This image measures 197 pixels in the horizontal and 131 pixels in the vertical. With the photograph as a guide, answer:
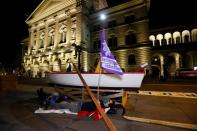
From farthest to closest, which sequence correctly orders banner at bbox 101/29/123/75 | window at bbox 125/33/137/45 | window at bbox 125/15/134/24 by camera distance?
1. window at bbox 125/15/134/24
2. window at bbox 125/33/137/45
3. banner at bbox 101/29/123/75

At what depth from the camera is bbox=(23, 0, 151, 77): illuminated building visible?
92.6 feet

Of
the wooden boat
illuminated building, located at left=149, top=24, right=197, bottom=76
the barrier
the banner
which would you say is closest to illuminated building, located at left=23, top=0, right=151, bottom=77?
illuminated building, located at left=149, top=24, right=197, bottom=76

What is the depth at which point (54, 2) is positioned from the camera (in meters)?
36.6

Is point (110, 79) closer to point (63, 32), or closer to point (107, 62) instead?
point (107, 62)

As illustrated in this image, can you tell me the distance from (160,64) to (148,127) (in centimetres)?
2912

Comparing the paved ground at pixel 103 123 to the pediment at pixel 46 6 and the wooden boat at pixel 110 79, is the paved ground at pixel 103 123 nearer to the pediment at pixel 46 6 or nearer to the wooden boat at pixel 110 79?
the wooden boat at pixel 110 79

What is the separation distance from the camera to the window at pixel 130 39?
2895 centimetres

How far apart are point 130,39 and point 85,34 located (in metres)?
9.89

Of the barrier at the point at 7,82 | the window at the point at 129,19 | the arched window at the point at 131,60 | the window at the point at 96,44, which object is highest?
the window at the point at 129,19

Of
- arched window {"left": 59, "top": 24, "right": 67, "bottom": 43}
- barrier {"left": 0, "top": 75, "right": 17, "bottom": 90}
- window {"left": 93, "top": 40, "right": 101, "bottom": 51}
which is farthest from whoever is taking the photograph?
arched window {"left": 59, "top": 24, "right": 67, "bottom": 43}

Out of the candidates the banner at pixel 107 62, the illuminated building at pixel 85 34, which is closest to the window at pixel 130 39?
the illuminated building at pixel 85 34

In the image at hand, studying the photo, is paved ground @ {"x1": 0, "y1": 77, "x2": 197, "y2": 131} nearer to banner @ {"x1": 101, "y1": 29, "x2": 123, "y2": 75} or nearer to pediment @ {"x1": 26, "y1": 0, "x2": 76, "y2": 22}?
banner @ {"x1": 101, "y1": 29, "x2": 123, "y2": 75}

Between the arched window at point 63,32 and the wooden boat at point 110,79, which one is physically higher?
the arched window at point 63,32

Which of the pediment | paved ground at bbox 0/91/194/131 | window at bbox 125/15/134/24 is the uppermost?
the pediment
